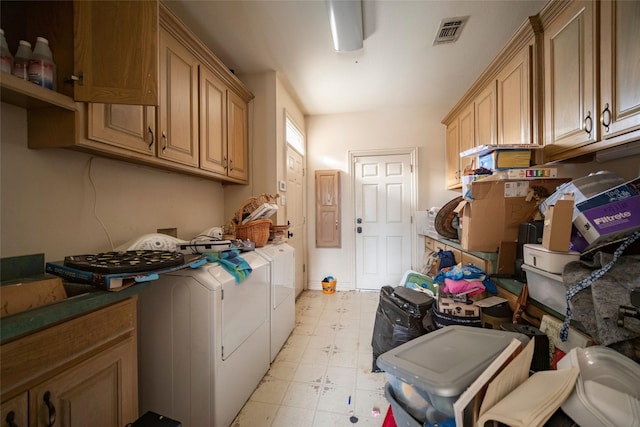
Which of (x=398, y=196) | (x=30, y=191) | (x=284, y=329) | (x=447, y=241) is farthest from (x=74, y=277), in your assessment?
(x=398, y=196)

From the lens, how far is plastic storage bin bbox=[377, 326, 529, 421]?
669 millimetres

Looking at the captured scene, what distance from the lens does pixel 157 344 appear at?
3.98ft

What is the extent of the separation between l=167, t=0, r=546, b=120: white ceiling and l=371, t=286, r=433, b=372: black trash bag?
2.08 metres

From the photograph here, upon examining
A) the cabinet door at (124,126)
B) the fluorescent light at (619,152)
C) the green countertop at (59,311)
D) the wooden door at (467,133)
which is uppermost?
the wooden door at (467,133)

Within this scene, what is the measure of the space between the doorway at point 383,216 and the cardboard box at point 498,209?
1.87m

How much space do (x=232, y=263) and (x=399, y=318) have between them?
3.75 ft

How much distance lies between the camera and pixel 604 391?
23.7 inches

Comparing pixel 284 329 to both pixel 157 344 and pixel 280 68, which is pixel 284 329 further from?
pixel 280 68

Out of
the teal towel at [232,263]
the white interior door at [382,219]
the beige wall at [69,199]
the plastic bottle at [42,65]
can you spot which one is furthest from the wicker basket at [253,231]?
the white interior door at [382,219]

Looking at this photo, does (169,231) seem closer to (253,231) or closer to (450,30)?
(253,231)

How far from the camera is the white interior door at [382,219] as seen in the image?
11.2 ft

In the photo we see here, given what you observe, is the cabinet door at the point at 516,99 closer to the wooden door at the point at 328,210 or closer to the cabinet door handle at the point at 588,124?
the cabinet door handle at the point at 588,124

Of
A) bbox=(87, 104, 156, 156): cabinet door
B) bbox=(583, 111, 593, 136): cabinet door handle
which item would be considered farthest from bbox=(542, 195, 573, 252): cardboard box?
bbox=(87, 104, 156, 156): cabinet door

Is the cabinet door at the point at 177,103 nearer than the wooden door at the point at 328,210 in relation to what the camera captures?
Yes
